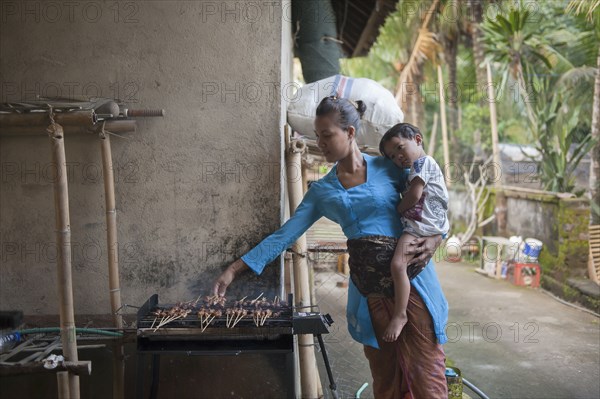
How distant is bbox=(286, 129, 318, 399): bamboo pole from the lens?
11.9 ft

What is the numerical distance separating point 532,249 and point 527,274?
49cm

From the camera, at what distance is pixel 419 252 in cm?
277

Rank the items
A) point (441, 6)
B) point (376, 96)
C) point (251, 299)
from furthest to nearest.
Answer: point (441, 6) → point (376, 96) → point (251, 299)

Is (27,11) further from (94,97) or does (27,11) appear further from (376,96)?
(376,96)

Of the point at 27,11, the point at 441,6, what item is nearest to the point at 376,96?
the point at 27,11

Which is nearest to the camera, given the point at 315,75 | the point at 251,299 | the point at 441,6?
the point at 251,299

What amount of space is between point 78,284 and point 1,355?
0.75m

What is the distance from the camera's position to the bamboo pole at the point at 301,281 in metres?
3.61

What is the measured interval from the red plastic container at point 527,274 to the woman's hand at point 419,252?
7.87 metres

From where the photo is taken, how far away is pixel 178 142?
11.6 ft

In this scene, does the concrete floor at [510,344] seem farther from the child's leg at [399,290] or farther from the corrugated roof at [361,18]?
the corrugated roof at [361,18]

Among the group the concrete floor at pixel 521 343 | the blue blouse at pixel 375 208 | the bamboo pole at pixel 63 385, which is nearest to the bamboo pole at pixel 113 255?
the bamboo pole at pixel 63 385

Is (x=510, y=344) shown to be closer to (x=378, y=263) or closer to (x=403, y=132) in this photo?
(x=378, y=263)

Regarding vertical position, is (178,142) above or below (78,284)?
above
